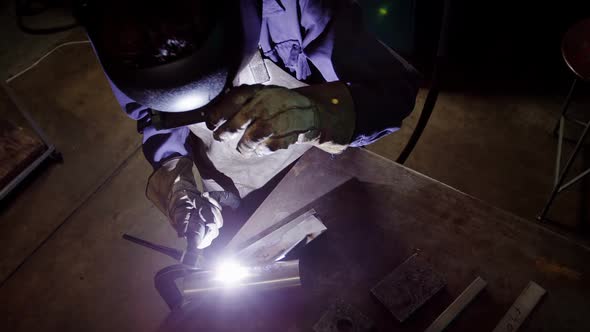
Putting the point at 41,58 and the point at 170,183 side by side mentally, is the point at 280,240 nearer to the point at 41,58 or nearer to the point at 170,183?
the point at 170,183

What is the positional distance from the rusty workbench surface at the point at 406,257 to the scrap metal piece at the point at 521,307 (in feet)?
0.06

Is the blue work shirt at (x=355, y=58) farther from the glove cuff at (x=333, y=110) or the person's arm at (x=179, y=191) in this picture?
the person's arm at (x=179, y=191)

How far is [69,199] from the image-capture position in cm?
315

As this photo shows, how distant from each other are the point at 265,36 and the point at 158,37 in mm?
755

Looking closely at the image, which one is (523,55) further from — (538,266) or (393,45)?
(538,266)

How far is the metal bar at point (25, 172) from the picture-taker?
309cm

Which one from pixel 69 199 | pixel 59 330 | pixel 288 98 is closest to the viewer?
pixel 288 98

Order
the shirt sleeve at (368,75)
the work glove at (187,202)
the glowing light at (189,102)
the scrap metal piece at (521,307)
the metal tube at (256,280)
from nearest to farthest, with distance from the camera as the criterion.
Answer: the glowing light at (189,102)
the scrap metal piece at (521,307)
the metal tube at (256,280)
the shirt sleeve at (368,75)
the work glove at (187,202)

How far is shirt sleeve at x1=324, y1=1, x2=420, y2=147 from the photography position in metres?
1.31

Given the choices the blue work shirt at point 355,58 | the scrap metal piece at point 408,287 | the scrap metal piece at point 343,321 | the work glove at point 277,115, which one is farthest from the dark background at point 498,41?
the scrap metal piece at point 343,321

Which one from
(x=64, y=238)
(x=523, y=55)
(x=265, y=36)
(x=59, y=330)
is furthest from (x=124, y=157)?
(x=523, y=55)

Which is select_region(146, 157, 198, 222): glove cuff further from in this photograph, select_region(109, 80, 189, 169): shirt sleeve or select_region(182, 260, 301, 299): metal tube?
select_region(182, 260, 301, 299): metal tube

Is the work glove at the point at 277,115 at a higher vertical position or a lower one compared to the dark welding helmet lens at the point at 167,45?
lower

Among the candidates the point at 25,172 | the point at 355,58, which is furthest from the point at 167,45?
the point at 25,172
